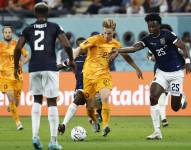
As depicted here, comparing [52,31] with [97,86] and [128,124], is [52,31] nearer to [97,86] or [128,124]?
[97,86]

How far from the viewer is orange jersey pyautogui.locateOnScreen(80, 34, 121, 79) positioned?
818 inches

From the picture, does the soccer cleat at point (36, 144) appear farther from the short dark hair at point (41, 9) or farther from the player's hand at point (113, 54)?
the player's hand at point (113, 54)

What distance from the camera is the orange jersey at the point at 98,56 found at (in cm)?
2078

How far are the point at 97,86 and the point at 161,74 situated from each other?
4.90 feet

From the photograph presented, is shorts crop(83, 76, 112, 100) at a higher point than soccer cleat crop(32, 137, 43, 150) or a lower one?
higher

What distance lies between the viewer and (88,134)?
2136cm

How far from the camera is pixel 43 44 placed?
17109 mm

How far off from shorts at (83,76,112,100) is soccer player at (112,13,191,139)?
3.21 feet

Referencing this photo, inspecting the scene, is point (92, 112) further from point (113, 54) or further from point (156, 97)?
point (156, 97)

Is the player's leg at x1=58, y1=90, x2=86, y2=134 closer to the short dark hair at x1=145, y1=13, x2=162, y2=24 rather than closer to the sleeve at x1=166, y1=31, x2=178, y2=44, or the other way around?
the sleeve at x1=166, y1=31, x2=178, y2=44

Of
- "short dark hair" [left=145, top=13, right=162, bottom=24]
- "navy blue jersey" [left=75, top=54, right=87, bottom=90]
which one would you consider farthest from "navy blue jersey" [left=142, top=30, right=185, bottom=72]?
"navy blue jersey" [left=75, top=54, right=87, bottom=90]

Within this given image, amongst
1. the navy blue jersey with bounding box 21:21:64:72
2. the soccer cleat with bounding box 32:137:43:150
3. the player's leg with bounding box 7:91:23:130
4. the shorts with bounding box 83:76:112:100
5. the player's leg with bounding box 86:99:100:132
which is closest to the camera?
the soccer cleat with bounding box 32:137:43:150

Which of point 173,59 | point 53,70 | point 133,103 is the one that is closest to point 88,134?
point 173,59

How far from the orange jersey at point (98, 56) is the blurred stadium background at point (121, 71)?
4.83 ft
